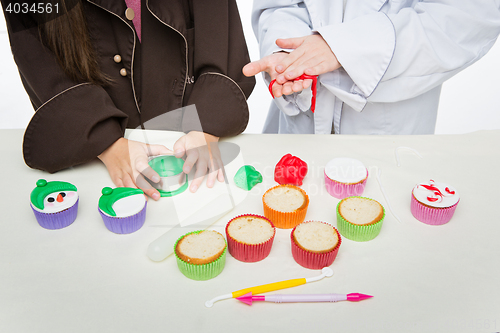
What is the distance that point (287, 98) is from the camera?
4.01 ft

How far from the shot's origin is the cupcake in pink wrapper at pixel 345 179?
→ 91 centimetres

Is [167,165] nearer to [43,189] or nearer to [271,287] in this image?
[43,189]

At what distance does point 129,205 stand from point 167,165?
176 mm

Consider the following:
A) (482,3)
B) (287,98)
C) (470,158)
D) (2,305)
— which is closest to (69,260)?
(2,305)

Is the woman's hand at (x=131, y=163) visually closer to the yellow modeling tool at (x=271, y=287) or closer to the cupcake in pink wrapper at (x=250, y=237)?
the cupcake in pink wrapper at (x=250, y=237)

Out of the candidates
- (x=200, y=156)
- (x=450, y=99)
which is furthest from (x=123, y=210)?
(x=450, y=99)

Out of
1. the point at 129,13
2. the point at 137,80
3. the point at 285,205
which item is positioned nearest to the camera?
the point at 285,205

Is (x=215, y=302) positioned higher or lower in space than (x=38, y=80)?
lower

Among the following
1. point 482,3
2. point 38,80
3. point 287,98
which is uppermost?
point 482,3

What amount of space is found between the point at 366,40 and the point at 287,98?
0.98ft

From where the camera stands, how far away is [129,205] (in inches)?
32.4

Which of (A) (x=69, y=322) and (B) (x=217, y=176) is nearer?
(A) (x=69, y=322)

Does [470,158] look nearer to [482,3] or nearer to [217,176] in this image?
[482,3]

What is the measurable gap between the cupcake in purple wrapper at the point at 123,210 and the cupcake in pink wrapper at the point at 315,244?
333 millimetres
